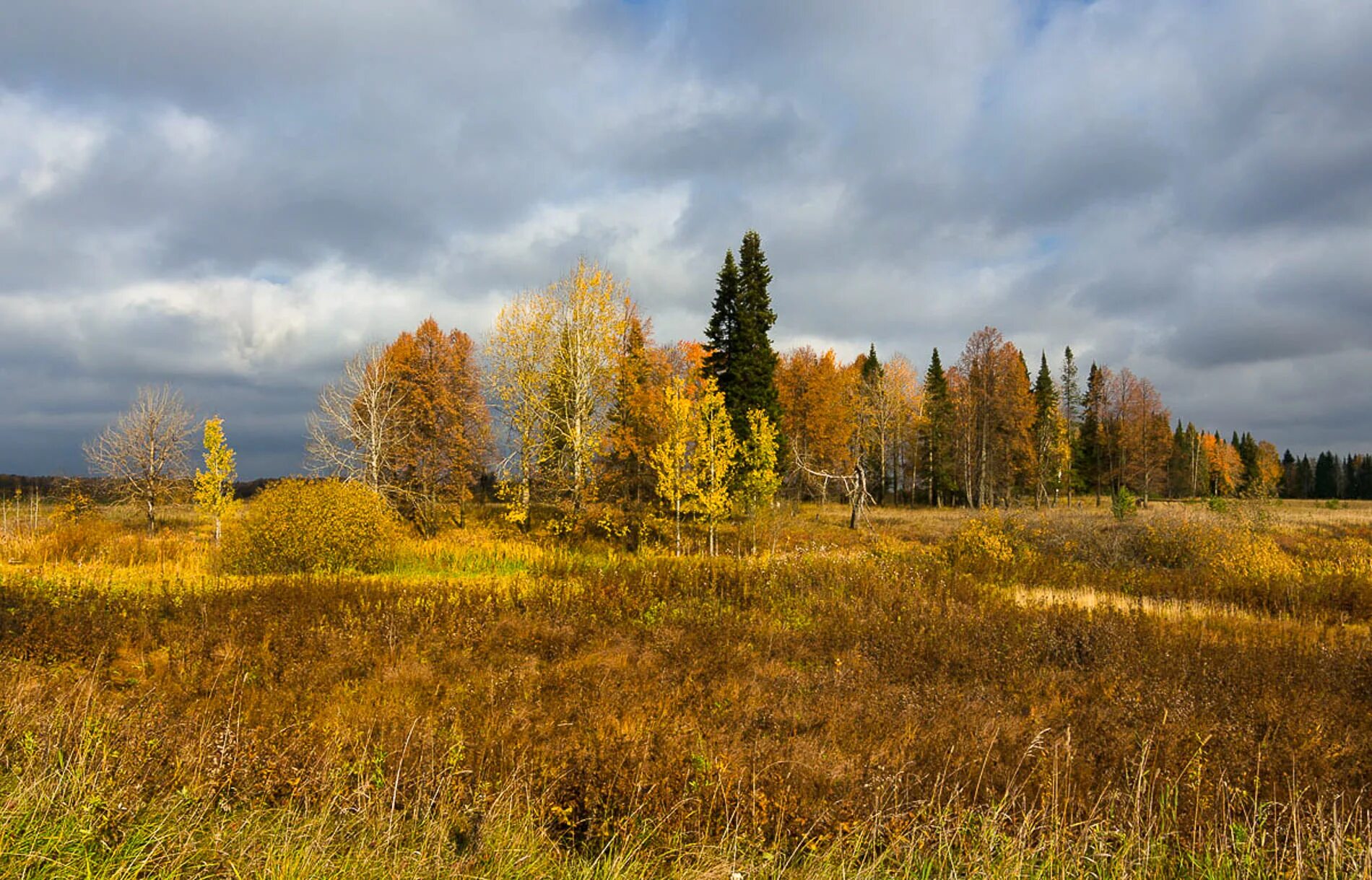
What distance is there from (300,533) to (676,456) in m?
12.3

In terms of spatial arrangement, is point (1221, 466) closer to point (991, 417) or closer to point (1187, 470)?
point (1187, 470)

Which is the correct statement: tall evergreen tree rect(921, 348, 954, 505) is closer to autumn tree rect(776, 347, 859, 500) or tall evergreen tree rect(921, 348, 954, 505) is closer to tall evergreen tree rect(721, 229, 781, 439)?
autumn tree rect(776, 347, 859, 500)

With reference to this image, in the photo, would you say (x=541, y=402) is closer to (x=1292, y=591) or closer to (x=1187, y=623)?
(x=1187, y=623)

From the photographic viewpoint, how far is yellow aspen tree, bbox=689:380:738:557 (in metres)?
24.4

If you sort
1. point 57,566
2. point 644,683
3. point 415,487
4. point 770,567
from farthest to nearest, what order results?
point 415,487 < point 770,567 < point 57,566 < point 644,683

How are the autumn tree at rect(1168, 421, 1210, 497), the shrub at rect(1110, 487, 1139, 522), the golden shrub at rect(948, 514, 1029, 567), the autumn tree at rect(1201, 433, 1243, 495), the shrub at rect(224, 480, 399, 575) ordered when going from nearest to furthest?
the shrub at rect(224, 480, 399, 575) → the golden shrub at rect(948, 514, 1029, 567) → the shrub at rect(1110, 487, 1139, 522) → the autumn tree at rect(1168, 421, 1210, 497) → the autumn tree at rect(1201, 433, 1243, 495)

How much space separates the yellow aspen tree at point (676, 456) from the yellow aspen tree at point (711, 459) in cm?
32

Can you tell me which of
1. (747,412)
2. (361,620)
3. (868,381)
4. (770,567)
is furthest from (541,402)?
(868,381)

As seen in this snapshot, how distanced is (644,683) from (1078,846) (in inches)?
227

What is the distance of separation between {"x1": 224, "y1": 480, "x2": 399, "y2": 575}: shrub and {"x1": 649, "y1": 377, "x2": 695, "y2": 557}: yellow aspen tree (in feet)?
34.3

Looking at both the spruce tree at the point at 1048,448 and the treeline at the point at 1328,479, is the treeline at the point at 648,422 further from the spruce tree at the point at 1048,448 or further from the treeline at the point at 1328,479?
the treeline at the point at 1328,479

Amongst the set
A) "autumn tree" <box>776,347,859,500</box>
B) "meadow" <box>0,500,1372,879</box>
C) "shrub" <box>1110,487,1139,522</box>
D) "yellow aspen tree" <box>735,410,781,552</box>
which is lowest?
"meadow" <box>0,500,1372,879</box>

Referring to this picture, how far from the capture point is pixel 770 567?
16922 millimetres

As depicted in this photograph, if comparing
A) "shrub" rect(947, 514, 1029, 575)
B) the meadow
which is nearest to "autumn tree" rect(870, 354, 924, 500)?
"shrub" rect(947, 514, 1029, 575)
